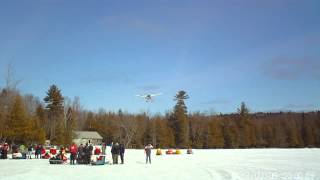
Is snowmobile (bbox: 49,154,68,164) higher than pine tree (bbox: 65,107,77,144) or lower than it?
lower

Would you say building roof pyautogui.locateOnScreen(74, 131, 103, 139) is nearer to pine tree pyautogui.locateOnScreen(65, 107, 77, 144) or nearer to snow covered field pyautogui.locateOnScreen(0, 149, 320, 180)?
pine tree pyautogui.locateOnScreen(65, 107, 77, 144)

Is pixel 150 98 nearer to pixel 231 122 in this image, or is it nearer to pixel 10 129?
pixel 10 129

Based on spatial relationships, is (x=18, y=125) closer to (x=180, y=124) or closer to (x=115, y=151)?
(x=115, y=151)

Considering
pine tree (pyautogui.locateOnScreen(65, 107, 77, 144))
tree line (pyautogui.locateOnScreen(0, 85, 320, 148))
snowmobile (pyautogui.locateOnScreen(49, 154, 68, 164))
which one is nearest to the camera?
snowmobile (pyautogui.locateOnScreen(49, 154, 68, 164))

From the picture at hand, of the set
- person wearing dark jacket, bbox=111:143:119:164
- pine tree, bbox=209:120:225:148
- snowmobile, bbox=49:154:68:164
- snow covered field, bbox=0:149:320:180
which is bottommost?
snow covered field, bbox=0:149:320:180

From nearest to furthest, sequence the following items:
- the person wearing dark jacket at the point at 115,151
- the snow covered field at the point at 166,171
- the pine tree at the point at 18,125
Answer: the snow covered field at the point at 166,171
the person wearing dark jacket at the point at 115,151
the pine tree at the point at 18,125

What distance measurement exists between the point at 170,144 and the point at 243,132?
19.1m

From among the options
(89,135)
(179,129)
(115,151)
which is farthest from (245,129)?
(115,151)

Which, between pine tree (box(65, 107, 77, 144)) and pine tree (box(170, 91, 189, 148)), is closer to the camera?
pine tree (box(65, 107, 77, 144))

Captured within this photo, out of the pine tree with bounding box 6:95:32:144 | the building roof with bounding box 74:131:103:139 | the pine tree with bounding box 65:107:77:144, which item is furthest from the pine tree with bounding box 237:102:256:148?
the pine tree with bounding box 6:95:32:144

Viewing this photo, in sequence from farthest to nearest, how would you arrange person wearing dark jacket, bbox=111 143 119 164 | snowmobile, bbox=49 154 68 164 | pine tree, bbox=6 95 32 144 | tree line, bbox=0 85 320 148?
1. tree line, bbox=0 85 320 148
2. pine tree, bbox=6 95 32 144
3. person wearing dark jacket, bbox=111 143 119 164
4. snowmobile, bbox=49 154 68 164

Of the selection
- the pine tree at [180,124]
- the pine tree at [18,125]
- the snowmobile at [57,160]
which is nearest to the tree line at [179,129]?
the pine tree at [180,124]

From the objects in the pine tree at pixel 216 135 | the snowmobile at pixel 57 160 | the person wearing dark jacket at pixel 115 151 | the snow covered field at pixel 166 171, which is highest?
the pine tree at pixel 216 135

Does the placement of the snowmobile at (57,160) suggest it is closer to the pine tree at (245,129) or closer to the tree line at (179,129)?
the tree line at (179,129)
